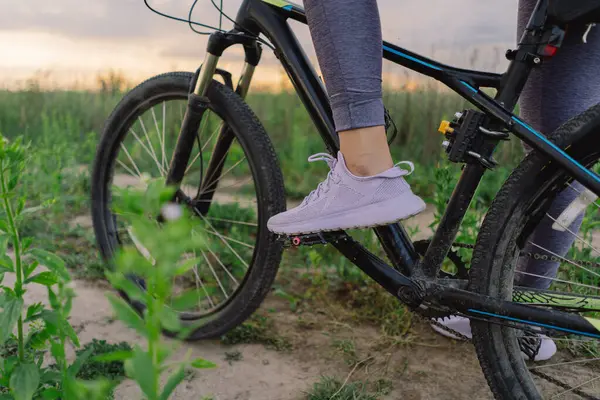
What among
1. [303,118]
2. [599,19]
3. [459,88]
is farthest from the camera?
[303,118]

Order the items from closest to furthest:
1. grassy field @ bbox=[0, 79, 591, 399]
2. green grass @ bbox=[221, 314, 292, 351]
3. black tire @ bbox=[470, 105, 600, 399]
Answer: black tire @ bbox=[470, 105, 600, 399], green grass @ bbox=[221, 314, 292, 351], grassy field @ bbox=[0, 79, 591, 399]

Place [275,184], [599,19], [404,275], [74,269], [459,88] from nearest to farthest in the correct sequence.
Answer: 1. [599,19]
2. [459,88]
3. [404,275]
4. [275,184]
5. [74,269]

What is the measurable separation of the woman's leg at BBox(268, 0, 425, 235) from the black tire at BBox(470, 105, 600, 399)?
0.66 feet

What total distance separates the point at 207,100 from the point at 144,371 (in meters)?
1.55

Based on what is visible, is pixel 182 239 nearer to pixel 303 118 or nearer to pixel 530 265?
pixel 530 265

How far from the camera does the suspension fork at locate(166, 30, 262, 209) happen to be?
1.96 meters

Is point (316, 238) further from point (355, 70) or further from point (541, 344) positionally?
point (541, 344)

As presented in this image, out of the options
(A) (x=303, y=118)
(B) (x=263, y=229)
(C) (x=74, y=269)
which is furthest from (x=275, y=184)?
(A) (x=303, y=118)

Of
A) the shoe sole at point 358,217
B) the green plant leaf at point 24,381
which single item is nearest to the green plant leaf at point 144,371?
the green plant leaf at point 24,381

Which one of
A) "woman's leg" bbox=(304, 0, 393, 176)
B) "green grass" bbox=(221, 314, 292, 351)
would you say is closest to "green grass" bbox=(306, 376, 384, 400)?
"green grass" bbox=(221, 314, 292, 351)

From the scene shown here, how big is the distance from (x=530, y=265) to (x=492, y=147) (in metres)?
0.63

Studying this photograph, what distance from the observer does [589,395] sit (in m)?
1.73

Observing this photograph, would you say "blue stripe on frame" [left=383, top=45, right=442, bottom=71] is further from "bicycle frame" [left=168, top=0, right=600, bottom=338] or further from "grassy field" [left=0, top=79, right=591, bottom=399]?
"grassy field" [left=0, top=79, right=591, bottom=399]

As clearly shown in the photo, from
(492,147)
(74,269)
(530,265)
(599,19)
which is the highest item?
(599,19)
